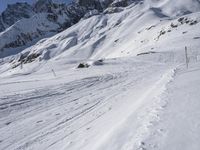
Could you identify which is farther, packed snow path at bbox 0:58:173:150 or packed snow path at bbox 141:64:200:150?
packed snow path at bbox 0:58:173:150

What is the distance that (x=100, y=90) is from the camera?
18.5m

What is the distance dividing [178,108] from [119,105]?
12.5 feet

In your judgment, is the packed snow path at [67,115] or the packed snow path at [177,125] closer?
the packed snow path at [177,125]

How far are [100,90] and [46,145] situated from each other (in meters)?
9.12

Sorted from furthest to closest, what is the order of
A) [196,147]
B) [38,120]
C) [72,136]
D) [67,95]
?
1. [67,95]
2. [38,120]
3. [72,136]
4. [196,147]

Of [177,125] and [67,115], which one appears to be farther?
[67,115]

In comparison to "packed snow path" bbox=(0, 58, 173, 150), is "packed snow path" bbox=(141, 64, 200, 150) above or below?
above

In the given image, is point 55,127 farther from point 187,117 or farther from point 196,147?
point 196,147

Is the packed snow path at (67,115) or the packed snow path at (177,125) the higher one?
the packed snow path at (177,125)

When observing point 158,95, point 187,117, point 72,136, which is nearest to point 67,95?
point 158,95

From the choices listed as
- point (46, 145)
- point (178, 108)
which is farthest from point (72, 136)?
point (178, 108)

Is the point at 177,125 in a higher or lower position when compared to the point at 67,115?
higher

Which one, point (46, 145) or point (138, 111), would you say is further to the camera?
point (138, 111)

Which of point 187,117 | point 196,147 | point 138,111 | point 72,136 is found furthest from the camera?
point 138,111
